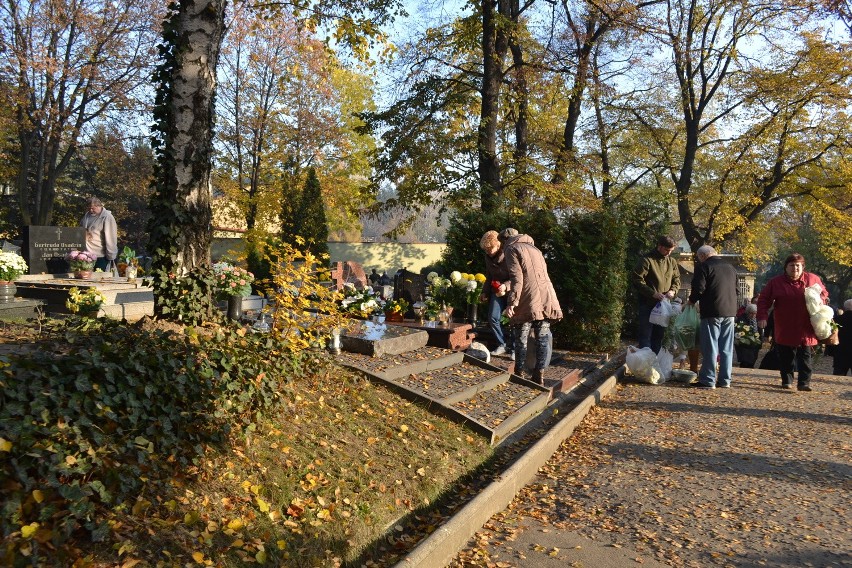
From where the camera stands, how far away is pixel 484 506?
4.66m

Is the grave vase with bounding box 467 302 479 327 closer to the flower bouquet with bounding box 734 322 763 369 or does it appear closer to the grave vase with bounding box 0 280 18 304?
the grave vase with bounding box 0 280 18 304

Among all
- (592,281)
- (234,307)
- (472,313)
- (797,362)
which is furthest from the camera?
(592,281)

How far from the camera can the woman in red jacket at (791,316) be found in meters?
9.57

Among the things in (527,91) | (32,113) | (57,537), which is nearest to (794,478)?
(57,537)

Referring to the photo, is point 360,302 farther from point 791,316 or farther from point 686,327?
point 791,316

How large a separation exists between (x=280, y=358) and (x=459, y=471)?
1611 millimetres

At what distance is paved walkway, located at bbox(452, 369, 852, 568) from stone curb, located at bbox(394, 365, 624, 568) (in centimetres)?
8

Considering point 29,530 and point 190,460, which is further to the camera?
point 190,460

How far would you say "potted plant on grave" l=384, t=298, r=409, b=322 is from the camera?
10.7 m

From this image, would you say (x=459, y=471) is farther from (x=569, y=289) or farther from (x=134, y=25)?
(x=134, y=25)

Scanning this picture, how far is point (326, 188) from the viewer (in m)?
30.8

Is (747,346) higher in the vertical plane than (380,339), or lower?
lower

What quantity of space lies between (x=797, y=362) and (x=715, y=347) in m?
1.24

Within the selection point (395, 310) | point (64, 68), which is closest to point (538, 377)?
point (395, 310)
